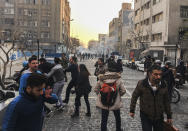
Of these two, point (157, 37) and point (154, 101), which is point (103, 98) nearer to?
point (154, 101)

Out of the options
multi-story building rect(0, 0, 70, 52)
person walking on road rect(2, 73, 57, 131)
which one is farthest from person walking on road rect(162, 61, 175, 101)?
multi-story building rect(0, 0, 70, 52)

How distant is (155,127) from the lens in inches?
150

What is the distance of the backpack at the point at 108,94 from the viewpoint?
15.2 ft

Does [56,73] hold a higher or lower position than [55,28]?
lower

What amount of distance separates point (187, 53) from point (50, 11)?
4035 cm

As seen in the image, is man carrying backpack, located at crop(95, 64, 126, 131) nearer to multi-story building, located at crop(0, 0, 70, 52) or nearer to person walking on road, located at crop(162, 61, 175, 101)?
person walking on road, located at crop(162, 61, 175, 101)

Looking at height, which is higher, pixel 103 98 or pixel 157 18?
pixel 157 18

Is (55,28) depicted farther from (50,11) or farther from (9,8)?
(9,8)

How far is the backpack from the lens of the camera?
4.62 metres

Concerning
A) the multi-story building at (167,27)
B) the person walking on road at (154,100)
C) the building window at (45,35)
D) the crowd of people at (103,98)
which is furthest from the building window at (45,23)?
the person walking on road at (154,100)

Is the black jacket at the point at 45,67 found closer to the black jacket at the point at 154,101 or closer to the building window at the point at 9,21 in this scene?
the black jacket at the point at 154,101

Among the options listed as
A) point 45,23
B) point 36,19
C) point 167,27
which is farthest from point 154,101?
point 36,19

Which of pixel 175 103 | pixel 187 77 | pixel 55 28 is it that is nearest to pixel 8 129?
pixel 175 103

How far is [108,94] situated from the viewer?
461 centimetres
